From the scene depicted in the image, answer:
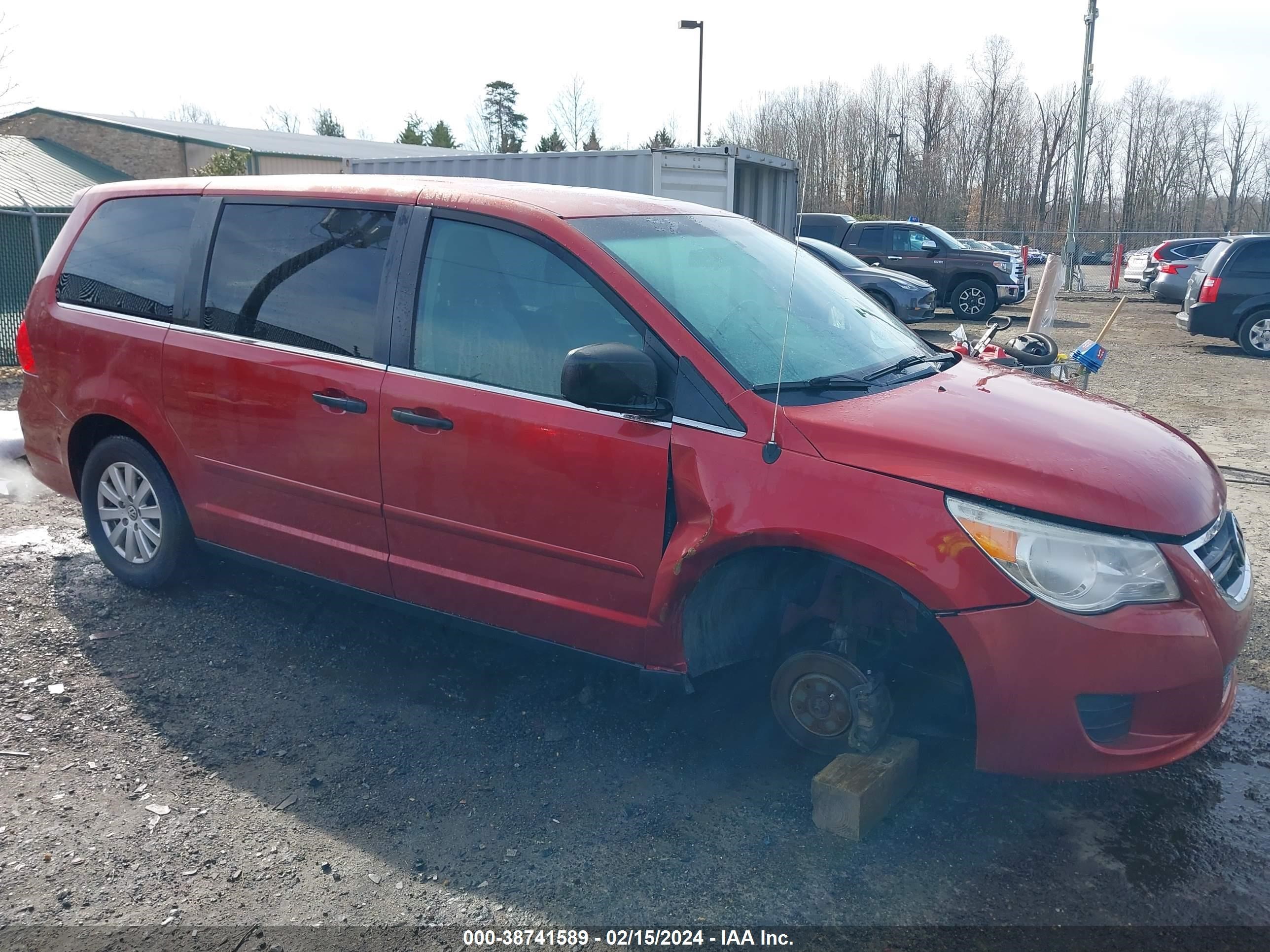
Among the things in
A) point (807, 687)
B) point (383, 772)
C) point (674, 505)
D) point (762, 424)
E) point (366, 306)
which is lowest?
point (383, 772)

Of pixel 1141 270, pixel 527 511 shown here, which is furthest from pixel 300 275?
pixel 1141 270

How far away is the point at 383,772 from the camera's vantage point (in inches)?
136

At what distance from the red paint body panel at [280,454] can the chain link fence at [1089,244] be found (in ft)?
95.9

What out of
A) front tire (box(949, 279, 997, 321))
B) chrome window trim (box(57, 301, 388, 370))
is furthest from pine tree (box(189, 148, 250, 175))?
chrome window trim (box(57, 301, 388, 370))

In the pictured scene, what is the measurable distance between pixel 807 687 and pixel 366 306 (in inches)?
82.4

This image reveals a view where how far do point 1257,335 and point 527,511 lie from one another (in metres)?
15.3

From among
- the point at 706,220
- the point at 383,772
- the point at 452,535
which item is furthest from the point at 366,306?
the point at 383,772

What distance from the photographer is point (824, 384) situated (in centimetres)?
334

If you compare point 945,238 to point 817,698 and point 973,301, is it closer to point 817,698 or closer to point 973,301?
point 973,301

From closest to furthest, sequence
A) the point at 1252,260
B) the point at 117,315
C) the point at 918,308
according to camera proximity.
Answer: the point at 117,315 → the point at 1252,260 → the point at 918,308

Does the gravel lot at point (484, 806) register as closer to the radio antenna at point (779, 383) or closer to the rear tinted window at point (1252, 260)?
the radio antenna at point (779, 383)

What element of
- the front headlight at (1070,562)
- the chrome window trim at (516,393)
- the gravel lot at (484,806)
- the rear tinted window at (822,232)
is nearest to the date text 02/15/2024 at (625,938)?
the gravel lot at (484,806)

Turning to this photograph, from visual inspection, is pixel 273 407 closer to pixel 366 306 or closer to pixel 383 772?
pixel 366 306

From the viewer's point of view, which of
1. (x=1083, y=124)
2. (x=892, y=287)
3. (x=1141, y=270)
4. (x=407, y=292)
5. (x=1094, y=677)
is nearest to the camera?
(x=1094, y=677)
